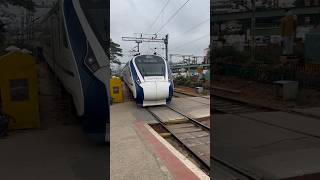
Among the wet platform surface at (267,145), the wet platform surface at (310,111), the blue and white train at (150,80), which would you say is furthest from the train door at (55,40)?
the blue and white train at (150,80)

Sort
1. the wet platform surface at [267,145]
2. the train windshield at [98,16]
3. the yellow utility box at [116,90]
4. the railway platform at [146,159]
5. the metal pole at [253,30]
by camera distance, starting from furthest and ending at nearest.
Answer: the yellow utility box at [116,90], the railway platform at [146,159], the wet platform surface at [267,145], the metal pole at [253,30], the train windshield at [98,16]

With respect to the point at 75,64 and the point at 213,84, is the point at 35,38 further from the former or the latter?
the point at 213,84

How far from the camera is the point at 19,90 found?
245 cm

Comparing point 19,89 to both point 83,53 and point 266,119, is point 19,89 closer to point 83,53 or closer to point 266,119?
point 83,53

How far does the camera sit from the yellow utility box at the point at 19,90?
239 cm

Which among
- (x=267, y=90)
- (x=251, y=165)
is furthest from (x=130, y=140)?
(x=267, y=90)

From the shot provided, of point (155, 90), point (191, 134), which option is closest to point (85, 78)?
point (191, 134)

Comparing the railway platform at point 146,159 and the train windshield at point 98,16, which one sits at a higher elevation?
the train windshield at point 98,16

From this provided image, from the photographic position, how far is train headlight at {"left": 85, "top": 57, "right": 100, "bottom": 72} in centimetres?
239

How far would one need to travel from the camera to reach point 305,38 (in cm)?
302

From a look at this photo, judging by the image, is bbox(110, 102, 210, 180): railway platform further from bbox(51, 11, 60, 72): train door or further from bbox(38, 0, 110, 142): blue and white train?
bbox(51, 11, 60, 72): train door

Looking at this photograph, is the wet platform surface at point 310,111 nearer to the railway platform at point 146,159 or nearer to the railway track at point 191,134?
the railway platform at point 146,159

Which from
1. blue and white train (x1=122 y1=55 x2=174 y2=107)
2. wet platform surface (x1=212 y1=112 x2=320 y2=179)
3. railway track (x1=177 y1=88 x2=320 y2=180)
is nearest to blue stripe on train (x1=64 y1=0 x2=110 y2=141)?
railway track (x1=177 y1=88 x2=320 y2=180)

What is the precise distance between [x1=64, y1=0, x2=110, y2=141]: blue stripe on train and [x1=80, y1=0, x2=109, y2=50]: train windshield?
0.25ft
